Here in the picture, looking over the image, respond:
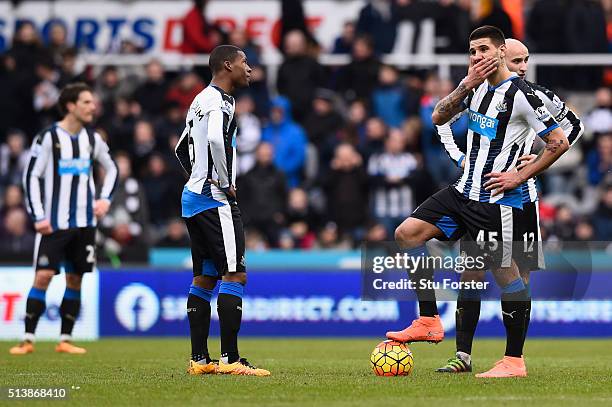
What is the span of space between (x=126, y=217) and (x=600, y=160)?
6.97 metres

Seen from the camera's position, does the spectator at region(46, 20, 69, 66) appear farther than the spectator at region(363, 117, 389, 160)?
Yes

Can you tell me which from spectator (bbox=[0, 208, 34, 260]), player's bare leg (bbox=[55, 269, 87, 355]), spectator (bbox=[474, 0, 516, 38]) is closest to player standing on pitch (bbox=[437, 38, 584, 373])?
player's bare leg (bbox=[55, 269, 87, 355])

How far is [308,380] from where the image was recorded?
9195 millimetres

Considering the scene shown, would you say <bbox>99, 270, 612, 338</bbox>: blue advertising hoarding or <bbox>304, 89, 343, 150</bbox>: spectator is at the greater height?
<bbox>304, 89, 343, 150</bbox>: spectator

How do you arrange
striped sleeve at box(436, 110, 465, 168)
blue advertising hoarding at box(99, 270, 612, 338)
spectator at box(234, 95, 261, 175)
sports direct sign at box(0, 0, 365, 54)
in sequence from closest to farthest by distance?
1. striped sleeve at box(436, 110, 465, 168)
2. blue advertising hoarding at box(99, 270, 612, 338)
3. spectator at box(234, 95, 261, 175)
4. sports direct sign at box(0, 0, 365, 54)

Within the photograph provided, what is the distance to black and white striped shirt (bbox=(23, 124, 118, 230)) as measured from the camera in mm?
12750

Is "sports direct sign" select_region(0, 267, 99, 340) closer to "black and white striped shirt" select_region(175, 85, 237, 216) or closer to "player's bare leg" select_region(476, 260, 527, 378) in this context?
"black and white striped shirt" select_region(175, 85, 237, 216)

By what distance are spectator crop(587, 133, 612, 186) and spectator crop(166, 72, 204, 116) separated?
6035mm

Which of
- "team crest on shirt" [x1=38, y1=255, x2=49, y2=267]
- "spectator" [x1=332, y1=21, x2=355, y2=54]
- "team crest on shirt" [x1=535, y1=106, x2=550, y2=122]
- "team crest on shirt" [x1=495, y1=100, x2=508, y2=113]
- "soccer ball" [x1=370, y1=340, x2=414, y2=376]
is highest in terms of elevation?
"spectator" [x1=332, y1=21, x2=355, y2=54]

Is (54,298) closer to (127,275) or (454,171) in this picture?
(127,275)

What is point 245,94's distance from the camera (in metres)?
18.8

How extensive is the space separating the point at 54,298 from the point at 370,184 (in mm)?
4893

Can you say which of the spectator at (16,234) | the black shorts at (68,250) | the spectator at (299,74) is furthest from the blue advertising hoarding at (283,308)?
the spectator at (299,74)

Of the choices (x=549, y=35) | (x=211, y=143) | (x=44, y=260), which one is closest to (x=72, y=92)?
(x=44, y=260)
